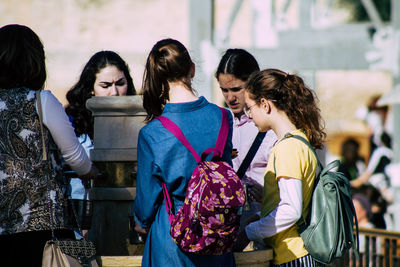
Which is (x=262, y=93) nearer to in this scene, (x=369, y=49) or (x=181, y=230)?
(x=181, y=230)

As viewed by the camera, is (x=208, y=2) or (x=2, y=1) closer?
(x=208, y=2)

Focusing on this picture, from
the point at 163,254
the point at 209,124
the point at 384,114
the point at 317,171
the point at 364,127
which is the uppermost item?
the point at 209,124

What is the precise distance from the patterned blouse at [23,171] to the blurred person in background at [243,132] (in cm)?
93

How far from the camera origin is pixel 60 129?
2.77 meters

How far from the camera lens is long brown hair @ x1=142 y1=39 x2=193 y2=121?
283cm

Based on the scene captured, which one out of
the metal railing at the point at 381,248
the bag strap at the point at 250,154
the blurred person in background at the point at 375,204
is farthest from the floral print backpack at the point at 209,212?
the blurred person in background at the point at 375,204

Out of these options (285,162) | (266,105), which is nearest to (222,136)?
(285,162)

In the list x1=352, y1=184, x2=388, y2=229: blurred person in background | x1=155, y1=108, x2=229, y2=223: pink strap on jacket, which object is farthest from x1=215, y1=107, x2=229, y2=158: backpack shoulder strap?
x1=352, y1=184, x2=388, y2=229: blurred person in background

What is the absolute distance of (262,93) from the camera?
10.2 ft

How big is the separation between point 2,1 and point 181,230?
66.2 feet

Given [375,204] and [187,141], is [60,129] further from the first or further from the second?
[375,204]

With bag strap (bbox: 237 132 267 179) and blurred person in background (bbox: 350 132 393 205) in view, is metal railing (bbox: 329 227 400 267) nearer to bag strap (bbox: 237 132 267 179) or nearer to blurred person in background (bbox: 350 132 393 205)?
bag strap (bbox: 237 132 267 179)

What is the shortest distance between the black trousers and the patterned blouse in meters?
0.02

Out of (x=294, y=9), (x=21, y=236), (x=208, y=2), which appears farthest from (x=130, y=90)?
(x=294, y=9)
